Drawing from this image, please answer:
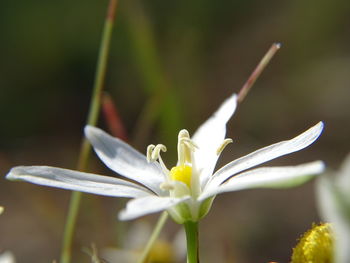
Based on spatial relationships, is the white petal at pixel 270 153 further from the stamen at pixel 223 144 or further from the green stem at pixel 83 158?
the green stem at pixel 83 158

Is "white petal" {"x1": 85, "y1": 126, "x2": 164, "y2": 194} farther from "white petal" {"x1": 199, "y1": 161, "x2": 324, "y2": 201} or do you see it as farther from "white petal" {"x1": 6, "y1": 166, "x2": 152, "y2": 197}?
"white petal" {"x1": 199, "y1": 161, "x2": 324, "y2": 201}

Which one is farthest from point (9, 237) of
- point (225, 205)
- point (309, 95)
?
point (309, 95)

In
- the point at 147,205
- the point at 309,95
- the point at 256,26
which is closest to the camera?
the point at 147,205

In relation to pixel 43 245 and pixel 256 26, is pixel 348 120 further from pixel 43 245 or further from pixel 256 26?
pixel 43 245

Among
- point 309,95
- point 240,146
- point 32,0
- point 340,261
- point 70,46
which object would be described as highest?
point 32,0

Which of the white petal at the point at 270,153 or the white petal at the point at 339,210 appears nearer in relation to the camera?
the white petal at the point at 339,210

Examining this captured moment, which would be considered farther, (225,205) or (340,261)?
(225,205)

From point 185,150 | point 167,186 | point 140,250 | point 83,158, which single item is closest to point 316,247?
point 167,186

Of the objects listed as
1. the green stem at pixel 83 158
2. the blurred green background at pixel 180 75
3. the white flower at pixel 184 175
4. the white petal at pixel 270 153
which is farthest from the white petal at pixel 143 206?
the blurred green background at pixel 180 75

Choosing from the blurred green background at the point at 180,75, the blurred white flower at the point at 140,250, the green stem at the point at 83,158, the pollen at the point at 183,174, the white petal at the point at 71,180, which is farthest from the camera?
the blurred green background at the point at 180,75
